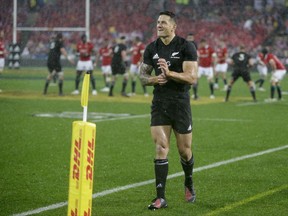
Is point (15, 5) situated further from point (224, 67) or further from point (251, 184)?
point (251, 184)

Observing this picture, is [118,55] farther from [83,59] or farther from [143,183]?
[143,183]

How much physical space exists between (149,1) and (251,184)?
41968mm

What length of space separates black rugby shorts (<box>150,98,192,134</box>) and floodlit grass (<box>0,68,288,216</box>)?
3.11 feet

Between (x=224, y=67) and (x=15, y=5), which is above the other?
(x=15, y=5)

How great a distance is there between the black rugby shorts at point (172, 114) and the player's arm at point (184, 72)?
36cm

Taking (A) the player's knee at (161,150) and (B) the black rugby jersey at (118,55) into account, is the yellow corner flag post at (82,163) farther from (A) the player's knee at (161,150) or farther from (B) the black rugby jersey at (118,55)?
(B) the black rugby jersey at (118,55)

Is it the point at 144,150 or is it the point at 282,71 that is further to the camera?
the point at 282,71

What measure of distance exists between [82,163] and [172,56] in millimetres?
3033

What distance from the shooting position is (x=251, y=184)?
11102mm

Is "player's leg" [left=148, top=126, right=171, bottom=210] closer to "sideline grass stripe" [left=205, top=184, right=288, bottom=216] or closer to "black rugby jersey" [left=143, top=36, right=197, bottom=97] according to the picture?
"black rugby jersey" [left=143, top=36, right=197, bottom=97]

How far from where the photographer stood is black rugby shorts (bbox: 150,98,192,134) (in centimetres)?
949

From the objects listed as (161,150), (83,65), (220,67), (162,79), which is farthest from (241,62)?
(162,79)

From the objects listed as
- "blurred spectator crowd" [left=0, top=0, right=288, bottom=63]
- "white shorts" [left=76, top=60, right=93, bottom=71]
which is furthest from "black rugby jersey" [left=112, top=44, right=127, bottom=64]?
"blurred spectator crowd" [left=0, top=0, right=288, bottom=63]

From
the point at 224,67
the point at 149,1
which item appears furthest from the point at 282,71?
the point at 149,1
